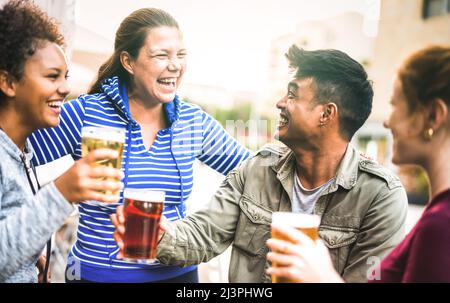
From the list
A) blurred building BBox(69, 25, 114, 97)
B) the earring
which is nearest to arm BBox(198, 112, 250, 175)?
blurred building BBox(69, 25, 114, 97)

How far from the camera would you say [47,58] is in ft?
4.81

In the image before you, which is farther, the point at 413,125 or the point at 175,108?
the point at 175,108

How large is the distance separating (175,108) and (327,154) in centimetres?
61

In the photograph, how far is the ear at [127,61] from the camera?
1862mm

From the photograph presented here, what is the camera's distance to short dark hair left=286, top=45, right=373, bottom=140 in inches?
67.7

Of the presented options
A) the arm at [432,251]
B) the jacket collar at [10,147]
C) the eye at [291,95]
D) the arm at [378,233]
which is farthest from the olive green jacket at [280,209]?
the jacket collar at [10,147]

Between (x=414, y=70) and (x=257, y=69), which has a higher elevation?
(x=257, y=69)

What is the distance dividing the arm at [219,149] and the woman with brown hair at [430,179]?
2.64ft

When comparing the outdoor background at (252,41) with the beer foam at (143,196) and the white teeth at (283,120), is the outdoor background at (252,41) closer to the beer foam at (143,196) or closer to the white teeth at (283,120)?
the white teeth at (283,120)

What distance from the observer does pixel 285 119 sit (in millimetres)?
1714

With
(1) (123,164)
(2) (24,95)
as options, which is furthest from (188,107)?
(2) (24,95)

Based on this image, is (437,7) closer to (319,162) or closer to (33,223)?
(319,162)
